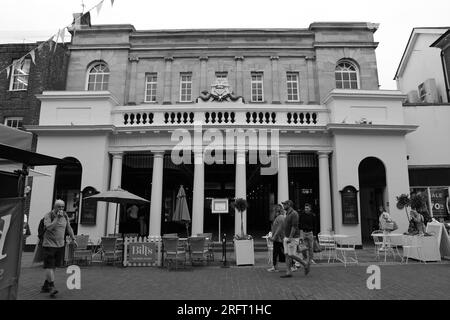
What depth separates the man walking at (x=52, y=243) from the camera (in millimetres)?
7066

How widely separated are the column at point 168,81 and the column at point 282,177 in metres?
7.93

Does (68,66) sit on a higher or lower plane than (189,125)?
higher

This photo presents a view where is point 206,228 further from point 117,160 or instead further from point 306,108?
point 306,108

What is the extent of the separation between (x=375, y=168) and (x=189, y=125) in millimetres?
9478

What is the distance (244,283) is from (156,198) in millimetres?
7832

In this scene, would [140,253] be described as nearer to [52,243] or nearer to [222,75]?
[52,243]

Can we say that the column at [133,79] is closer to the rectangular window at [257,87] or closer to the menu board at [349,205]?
the rectangular window at [257,87]

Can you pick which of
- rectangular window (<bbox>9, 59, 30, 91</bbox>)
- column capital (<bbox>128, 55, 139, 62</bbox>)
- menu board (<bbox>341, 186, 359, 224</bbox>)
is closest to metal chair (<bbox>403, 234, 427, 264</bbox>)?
menu board (<bbox>341, 186, 359, 224</bbox>)

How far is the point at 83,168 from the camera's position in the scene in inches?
604

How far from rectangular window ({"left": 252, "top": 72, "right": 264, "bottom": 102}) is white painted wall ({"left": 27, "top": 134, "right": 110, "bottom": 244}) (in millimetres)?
8981

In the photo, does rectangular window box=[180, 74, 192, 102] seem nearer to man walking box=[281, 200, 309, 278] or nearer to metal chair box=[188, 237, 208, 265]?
metal chair box=[188, 237, 208, 265]

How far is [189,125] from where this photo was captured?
15320mm

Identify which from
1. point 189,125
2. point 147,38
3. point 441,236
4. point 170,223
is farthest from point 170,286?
point 147,38

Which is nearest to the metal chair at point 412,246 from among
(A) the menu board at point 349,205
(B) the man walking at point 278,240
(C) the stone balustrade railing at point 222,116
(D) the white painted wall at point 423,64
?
(A) the menu board at point 349,205
